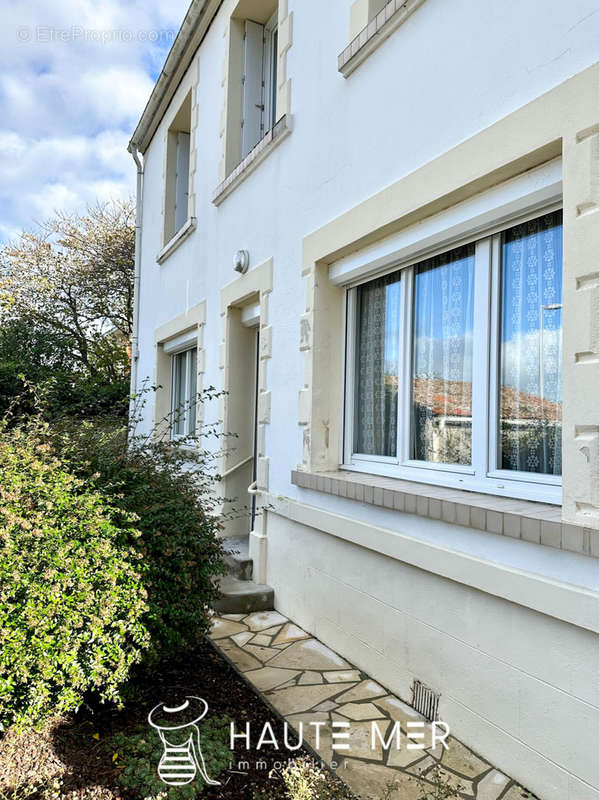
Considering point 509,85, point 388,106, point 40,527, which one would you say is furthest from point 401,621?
point 388,106

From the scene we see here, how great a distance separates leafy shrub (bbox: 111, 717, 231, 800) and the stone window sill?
6.69 meters

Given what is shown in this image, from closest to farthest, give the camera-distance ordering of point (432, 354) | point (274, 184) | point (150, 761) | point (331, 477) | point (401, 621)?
point (150, 761)
point (401, 621)
point (432, 354)
point (331, 477)
point (274, 184)

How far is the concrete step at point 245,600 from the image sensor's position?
17.4 feet

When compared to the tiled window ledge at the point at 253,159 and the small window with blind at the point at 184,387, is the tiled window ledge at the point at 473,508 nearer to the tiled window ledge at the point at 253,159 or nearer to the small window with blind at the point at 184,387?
the tiled window ledge at the point at 253,159

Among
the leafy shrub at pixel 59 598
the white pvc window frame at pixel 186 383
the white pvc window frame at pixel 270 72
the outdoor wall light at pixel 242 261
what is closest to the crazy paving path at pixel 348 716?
the leafy shrub at pixel 59 598

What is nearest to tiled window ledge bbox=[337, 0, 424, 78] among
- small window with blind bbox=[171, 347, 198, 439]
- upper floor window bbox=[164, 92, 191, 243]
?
small window with blind bbox=[171, 347, 198, 439]

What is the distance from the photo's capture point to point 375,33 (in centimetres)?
406

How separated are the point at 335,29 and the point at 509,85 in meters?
2.30

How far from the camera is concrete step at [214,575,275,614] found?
5297 mm

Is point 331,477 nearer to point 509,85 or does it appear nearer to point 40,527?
point 40,527

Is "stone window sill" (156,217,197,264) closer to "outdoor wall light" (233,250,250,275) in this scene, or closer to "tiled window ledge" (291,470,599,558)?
"outdoor wall light" (233,250,250,275)

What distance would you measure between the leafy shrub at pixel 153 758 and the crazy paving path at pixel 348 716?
0.41m

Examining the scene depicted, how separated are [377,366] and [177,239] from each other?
18.1 ft

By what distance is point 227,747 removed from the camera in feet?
10.0
